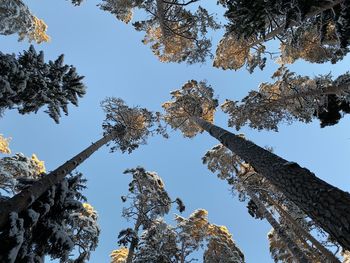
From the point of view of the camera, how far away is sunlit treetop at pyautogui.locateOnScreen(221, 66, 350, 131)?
1374cm

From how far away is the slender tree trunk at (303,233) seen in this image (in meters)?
12.9

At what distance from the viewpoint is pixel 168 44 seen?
1817 centimetres

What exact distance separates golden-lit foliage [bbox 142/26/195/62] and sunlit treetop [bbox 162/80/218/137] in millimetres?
1933

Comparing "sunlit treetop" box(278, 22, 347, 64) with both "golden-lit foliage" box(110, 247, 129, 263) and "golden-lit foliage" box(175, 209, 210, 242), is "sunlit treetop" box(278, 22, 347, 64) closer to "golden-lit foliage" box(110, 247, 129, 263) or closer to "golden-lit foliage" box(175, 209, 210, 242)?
"golden-lit foliage" box(175, 209, 210, 242)

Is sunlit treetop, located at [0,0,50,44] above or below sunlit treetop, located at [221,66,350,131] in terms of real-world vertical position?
above

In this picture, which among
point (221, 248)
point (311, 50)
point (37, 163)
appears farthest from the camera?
point (221, 248)

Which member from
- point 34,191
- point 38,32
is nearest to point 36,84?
point 34,191

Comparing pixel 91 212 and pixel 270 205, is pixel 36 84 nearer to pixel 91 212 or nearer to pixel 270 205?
pixel 91 212

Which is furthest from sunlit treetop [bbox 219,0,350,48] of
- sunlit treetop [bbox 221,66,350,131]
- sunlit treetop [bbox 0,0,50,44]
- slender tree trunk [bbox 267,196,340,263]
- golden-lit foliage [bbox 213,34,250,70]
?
sunlit treetop [bbox 0,0,50,44]

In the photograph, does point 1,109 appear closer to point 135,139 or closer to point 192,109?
point 135,139

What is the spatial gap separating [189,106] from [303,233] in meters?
9.17

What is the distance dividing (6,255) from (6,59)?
600 centimetres

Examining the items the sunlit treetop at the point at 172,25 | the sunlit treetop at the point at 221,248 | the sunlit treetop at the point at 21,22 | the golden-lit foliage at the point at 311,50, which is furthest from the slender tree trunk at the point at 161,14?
the sunlit treetop at the point at 221,248

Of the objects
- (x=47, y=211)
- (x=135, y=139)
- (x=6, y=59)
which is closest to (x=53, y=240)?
(x=47, y=211)
